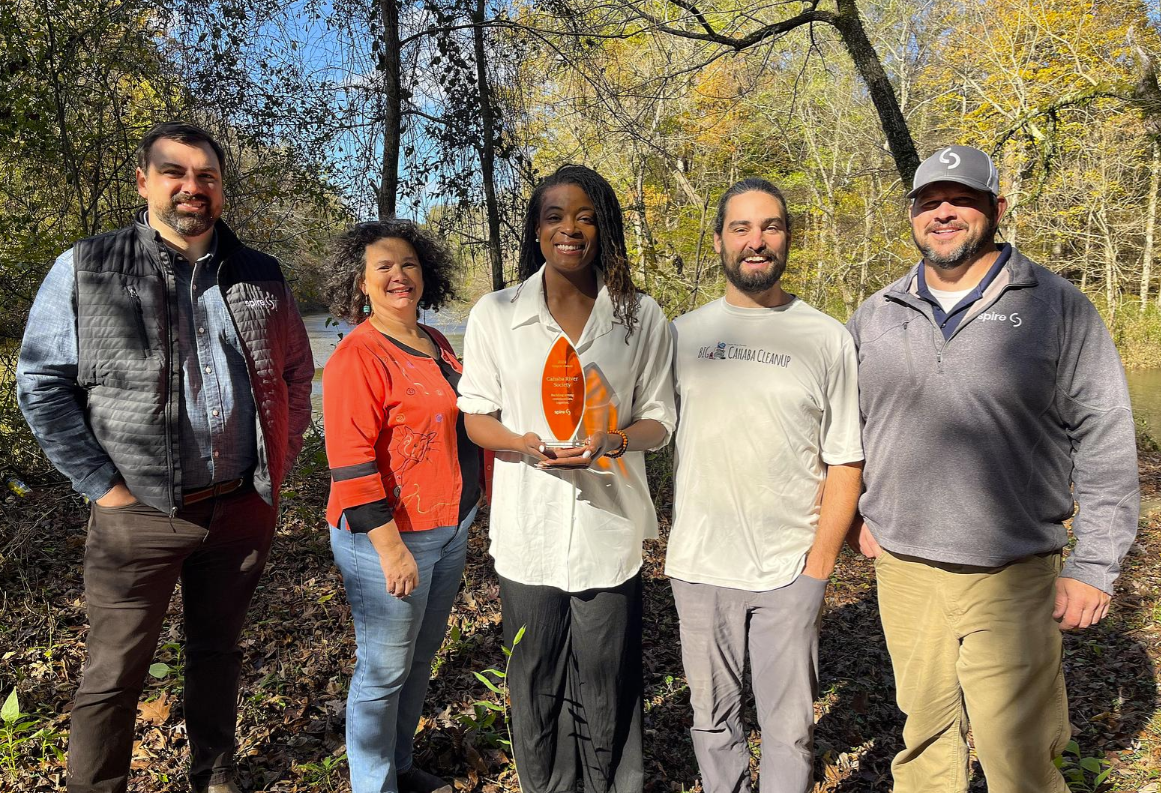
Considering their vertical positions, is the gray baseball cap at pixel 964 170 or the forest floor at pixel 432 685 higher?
the gray baseball cap at pixel 964 170

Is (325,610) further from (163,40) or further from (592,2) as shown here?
(592,2)

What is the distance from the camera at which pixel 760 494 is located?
2.20 metres

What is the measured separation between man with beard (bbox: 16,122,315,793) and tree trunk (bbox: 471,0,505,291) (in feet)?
9.94

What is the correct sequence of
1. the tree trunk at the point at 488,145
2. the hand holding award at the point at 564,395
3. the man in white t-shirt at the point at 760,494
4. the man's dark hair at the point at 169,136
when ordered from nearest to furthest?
the hand holding award at the point at 564,395
the man in white t-shirt at the point at 760,494
the man's dark hair at the point at 169,136
the tree trunk at the point at 488,145

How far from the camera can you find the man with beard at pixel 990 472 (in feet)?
6.89

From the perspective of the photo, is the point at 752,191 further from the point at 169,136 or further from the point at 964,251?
the point at 169,136

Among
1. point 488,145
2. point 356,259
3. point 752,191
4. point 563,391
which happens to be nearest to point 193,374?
point 356,259

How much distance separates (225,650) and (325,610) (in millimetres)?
1595

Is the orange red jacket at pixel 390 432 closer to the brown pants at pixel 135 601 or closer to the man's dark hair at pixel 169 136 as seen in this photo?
the brown pants at pixel 135 601

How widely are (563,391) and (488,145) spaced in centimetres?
374

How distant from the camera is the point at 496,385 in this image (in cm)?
228

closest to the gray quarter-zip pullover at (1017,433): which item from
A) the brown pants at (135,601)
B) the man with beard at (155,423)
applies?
the man with beard at (155,423)

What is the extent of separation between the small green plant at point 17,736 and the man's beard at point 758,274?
3.09m

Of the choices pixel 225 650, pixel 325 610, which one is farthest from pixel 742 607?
pixel 325 610
